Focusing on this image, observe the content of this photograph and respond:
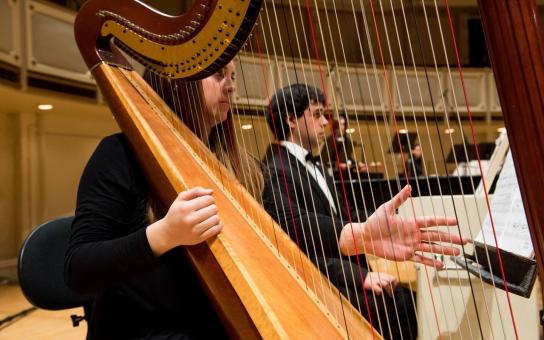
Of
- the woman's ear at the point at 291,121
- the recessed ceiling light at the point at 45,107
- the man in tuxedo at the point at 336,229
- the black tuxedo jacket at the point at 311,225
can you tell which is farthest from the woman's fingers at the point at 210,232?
the recessed ceiling light at the point at 45,107

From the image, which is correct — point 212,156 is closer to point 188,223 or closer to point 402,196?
point 188,223

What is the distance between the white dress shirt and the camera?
216 cm

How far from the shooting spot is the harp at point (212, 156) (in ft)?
1.65

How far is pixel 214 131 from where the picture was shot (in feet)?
4.86

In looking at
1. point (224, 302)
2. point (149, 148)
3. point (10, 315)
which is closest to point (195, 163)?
point (149, 148)

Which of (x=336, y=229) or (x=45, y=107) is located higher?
(x=45, y=107)

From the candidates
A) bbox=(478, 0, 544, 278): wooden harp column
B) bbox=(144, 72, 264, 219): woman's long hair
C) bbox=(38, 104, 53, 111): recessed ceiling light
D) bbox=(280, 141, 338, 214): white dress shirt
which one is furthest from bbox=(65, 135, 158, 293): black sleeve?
bbox=(38, 104, 53, 111): recessed ceiling light

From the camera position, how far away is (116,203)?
1.14m

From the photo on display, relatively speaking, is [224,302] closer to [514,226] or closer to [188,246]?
[188,246]

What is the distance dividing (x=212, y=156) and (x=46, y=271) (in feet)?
1.89

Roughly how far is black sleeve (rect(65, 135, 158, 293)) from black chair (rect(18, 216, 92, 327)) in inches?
14.2

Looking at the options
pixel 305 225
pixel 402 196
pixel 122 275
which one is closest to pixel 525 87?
pixel 402 196

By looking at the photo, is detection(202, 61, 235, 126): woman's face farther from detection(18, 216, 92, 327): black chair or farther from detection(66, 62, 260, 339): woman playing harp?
detection(18, 216, 92, 327): black chair

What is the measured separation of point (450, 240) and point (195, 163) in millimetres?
653
